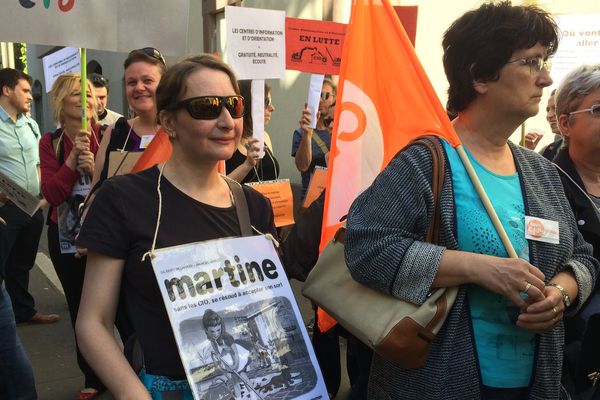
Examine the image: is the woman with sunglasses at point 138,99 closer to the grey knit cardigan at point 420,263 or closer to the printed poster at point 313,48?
the printed poster at point 313,48

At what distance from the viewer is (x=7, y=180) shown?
3.06 meters

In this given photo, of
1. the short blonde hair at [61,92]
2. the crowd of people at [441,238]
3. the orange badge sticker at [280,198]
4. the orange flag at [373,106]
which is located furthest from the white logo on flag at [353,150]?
the short blonde hair at [61,92]

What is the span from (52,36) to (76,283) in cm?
156

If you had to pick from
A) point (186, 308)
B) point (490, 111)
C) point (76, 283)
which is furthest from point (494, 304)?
point (76, 283)

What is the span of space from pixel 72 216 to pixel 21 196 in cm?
85

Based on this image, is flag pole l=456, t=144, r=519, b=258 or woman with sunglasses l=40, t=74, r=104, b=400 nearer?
flag pole l=456, t=144, r=519, b=258

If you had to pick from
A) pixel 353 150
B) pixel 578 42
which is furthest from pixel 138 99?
pixel 578 42

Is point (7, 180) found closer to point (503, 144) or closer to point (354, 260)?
point (354, 260)

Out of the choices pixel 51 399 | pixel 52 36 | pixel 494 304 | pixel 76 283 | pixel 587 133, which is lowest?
pixel 51 399

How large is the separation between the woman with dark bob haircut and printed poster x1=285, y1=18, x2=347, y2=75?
10.7 ft

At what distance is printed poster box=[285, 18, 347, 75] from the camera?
5.06 metres

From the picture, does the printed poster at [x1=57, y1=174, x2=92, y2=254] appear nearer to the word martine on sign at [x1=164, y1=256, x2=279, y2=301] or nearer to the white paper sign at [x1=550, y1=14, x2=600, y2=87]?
the word martine on sign at [x1=164, y1=256, x2=279, y2=301]

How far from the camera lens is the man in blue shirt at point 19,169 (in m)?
5.38

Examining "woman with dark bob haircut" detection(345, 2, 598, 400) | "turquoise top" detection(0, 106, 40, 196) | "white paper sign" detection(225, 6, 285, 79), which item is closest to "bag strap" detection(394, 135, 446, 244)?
"woman with dark bob haircut" detection(345, 2, 598, 400)
